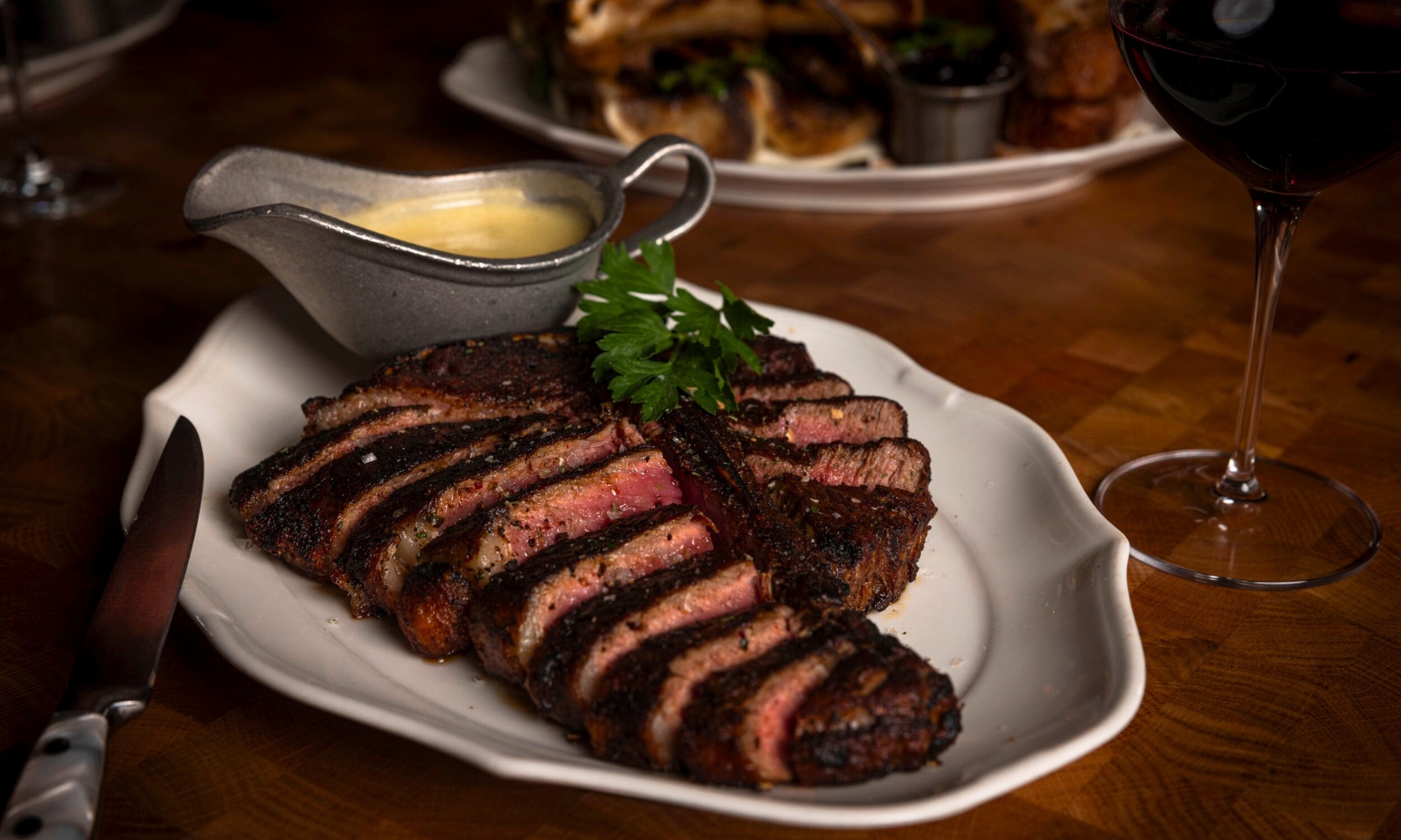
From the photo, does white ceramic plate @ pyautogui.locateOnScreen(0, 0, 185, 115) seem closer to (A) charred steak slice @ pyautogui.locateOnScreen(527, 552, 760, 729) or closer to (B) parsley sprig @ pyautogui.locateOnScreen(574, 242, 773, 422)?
(B) parsley sprig @ pyautogui.locateOnScreen(574, 242, 773, 422)

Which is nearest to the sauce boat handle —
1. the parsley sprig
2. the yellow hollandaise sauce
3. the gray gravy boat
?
the gray gravy boat

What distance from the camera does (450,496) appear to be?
2.19m

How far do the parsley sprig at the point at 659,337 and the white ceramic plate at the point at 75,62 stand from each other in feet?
10.1

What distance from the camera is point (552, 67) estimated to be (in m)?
4.70

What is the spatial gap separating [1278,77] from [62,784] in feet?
6.76

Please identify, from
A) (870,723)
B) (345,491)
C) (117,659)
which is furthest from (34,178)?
(870,723)

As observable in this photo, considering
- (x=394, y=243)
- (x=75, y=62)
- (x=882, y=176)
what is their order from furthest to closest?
(x=75, y=62) < (x=882, y=176) < (x=394, y=243)

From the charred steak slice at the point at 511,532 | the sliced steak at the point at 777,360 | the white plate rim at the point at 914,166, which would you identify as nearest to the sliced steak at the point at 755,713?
the charred steak slice at the point at 511,532

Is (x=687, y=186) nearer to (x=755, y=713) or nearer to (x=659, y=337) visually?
(x=659, y=337)

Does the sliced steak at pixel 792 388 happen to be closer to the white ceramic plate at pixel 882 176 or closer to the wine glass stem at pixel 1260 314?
the wine glass stem at pixel 1260 314

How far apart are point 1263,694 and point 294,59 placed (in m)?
5.07

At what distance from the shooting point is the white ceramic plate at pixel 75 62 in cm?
479

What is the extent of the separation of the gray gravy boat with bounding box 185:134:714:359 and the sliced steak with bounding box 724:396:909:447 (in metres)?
0.65

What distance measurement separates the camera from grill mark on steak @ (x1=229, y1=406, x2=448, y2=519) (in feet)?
7.59
